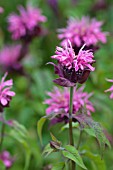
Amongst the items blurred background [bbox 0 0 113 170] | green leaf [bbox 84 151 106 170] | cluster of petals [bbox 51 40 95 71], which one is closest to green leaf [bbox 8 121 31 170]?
blurred background [bbox 0 0 113 170]

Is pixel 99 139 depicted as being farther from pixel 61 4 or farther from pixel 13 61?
pixel 61 4

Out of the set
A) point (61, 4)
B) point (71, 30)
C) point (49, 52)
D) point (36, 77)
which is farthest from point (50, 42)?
point (71, 30)

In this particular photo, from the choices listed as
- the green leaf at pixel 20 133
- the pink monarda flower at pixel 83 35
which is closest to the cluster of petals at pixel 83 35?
the pink monarda flower at pixel 83 35

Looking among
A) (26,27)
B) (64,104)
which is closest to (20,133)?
(64,104)

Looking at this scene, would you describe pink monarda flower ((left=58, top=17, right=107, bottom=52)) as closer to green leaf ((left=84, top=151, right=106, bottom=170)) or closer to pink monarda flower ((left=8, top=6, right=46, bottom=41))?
pink monarda flower ((left=8, top=6, right=46, bottom=41))

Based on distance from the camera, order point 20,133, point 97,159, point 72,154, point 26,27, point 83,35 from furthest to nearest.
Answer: point 26,27 → point 83,35 → point 20,133 → point 97,159 → point 72,154

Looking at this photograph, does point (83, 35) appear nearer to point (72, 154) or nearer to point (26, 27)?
point (26, 27)

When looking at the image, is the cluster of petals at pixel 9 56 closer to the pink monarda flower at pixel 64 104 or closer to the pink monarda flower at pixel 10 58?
the pink monarda flower at pixel 10 58
